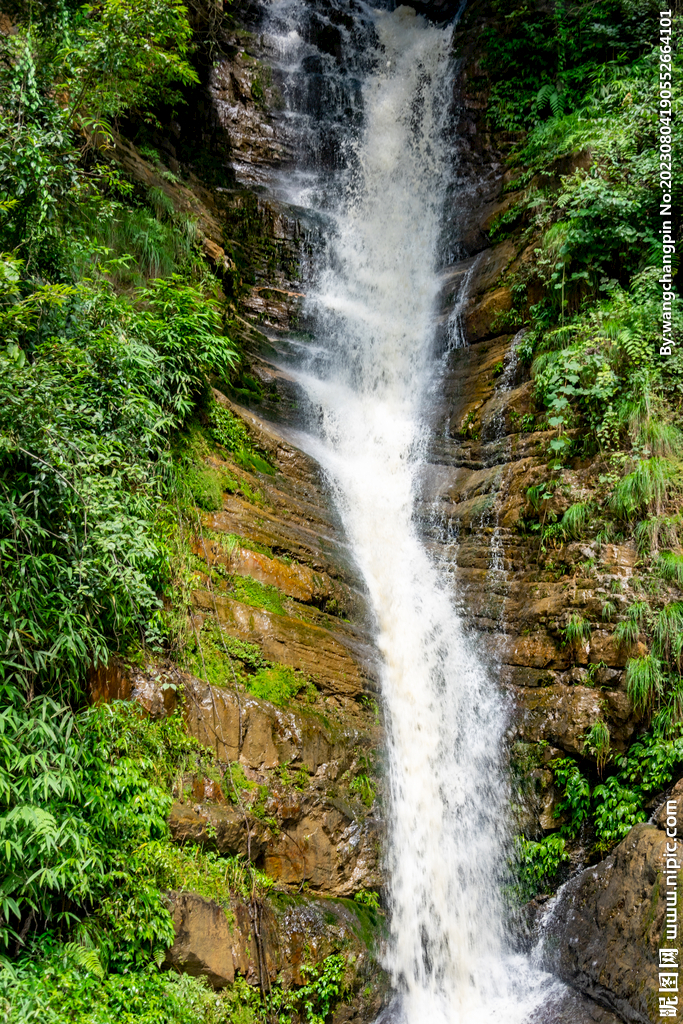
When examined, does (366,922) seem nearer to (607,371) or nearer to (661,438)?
(661,438)

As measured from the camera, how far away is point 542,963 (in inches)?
234

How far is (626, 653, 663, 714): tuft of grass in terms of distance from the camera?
6.34 meters

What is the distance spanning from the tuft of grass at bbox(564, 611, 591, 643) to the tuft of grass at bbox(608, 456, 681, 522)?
49.6 inches

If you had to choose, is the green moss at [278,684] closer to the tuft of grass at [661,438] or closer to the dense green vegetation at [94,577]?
the dense green vegetation at [94,577]

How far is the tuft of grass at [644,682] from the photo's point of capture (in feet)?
20.8

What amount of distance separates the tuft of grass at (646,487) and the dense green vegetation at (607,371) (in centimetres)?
2

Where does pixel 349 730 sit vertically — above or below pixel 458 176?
below

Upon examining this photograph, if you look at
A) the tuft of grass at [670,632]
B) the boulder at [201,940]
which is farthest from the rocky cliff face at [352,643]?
the tuft of grass at [670,632]

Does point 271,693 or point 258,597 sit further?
point 258,597

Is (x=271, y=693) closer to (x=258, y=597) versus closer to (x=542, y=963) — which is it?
(x=258, y=597)

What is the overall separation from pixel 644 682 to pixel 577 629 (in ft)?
3.03

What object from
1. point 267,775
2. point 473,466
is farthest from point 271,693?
point 473,466

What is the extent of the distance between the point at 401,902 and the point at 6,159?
25.6ft

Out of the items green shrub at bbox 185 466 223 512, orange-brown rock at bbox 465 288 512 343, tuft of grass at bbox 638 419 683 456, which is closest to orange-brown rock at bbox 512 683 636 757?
tuft of grass at bbox 638 419 683 456
